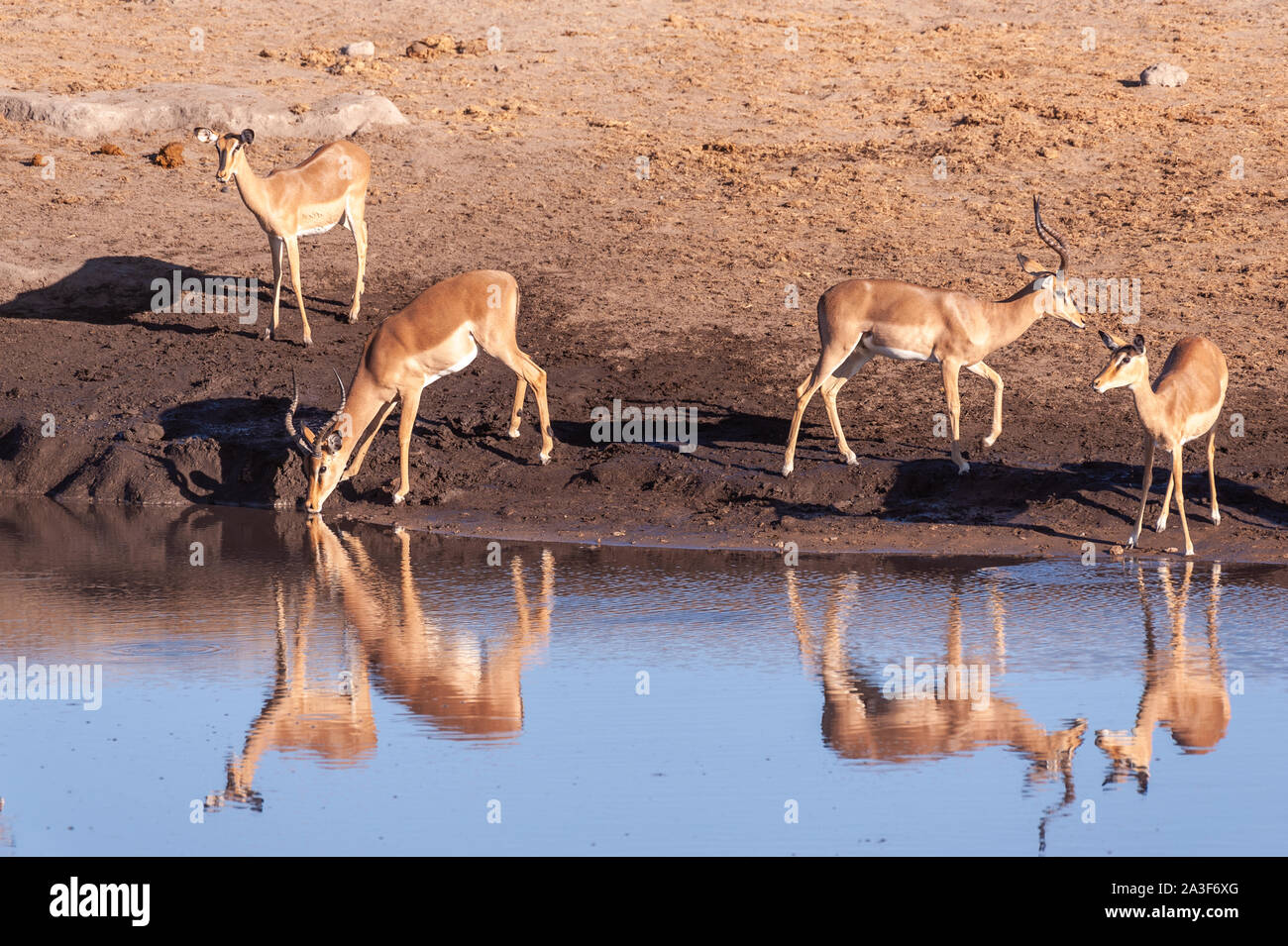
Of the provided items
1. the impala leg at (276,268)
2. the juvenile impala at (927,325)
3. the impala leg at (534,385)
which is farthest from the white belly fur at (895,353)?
the impala leg at (276,268)

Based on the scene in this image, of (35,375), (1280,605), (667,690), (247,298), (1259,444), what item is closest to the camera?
(667,690)

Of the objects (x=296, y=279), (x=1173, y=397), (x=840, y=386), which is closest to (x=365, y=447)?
(x=296, y=279)

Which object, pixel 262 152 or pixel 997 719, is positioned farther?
pixel 262 152

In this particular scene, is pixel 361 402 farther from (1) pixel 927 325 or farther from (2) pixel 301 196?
(1) pixel 927 325

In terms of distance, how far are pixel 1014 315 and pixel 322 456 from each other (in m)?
5.09

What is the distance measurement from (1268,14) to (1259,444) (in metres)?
12.8

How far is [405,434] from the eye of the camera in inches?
492

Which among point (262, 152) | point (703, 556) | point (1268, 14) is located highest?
point (1268, 14)

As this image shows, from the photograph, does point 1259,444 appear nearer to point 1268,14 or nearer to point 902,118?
point 902,118

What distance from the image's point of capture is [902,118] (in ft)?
65.5

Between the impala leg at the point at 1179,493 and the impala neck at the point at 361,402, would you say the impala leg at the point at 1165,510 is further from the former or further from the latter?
the impala neck at the point at 361,402

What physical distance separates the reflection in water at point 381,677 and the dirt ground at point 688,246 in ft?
6.39

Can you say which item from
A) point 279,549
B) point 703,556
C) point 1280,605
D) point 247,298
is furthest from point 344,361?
point 1280,605

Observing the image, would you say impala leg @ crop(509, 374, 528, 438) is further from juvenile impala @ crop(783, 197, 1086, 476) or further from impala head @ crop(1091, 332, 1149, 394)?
impala head @ crop(1091, 332, 1149, 394)
